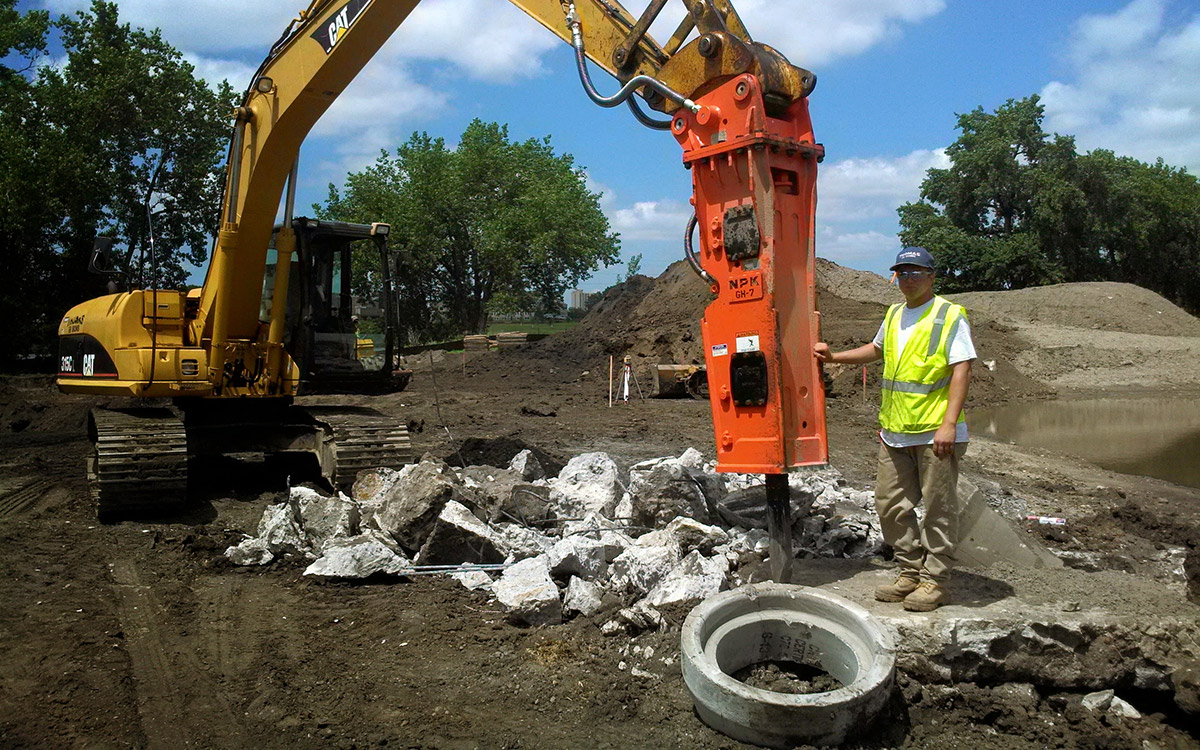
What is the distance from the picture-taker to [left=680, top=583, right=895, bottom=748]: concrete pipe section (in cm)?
351

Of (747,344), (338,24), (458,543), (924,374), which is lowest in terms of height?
(458,543)

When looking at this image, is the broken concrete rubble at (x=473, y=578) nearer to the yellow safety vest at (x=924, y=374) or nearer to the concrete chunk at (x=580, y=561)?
the concrete chunk at (x=580, y=561)

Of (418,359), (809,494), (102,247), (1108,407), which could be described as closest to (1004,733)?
(809,494)

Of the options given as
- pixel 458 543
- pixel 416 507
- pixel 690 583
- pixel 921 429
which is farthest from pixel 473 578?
pixel 921 429

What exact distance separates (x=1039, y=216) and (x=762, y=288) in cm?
3687

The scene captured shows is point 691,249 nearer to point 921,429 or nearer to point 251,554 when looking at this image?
point 921,429

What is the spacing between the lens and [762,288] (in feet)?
14.7

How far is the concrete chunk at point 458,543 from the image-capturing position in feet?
19.4

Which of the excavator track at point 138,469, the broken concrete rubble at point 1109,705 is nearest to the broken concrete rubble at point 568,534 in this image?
the excavator track at point 138,469

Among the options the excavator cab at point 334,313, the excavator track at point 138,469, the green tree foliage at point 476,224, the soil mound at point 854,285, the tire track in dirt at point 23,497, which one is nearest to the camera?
the excavator track at point 138,469

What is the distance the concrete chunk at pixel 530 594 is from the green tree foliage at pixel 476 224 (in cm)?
3806

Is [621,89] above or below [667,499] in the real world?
above

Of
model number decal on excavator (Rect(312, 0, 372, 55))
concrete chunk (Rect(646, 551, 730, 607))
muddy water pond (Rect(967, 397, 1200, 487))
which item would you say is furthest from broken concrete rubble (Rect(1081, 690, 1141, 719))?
muddy water pond (Rect(967, 397, 1200, 487))

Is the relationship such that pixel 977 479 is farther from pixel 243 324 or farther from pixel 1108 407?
pixel 1108 407
